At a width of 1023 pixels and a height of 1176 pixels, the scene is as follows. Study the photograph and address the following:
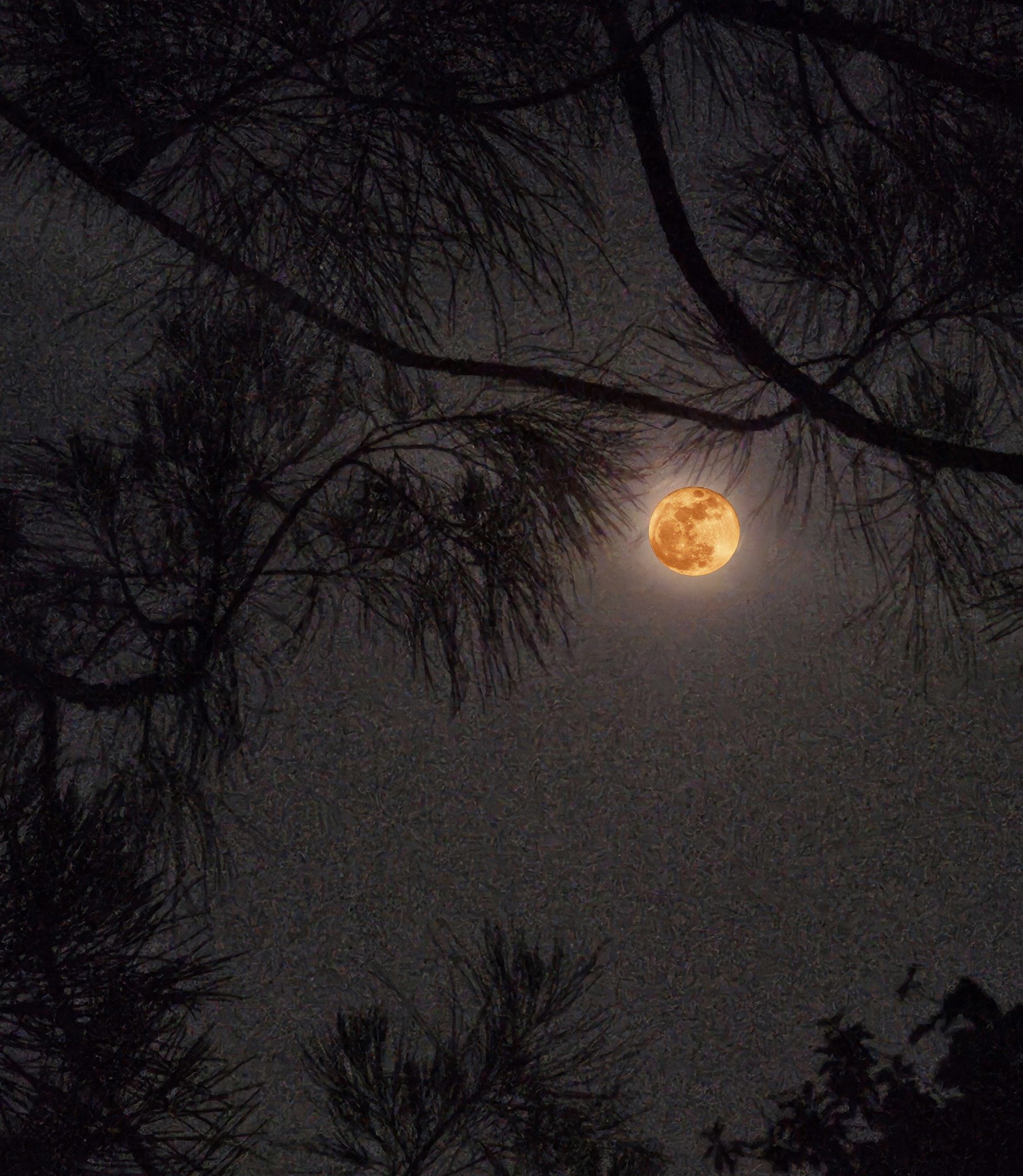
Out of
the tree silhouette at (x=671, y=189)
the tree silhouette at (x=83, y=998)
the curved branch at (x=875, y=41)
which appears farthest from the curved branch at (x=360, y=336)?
the tree silhouette at (x=83, y=998)

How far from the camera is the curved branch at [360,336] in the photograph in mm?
997

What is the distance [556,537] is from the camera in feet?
3.80

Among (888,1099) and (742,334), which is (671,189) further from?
(888,1099)

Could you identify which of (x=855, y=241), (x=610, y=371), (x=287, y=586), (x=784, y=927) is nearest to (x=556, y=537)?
(x=610, y=371)

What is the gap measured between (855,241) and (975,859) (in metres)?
0.78

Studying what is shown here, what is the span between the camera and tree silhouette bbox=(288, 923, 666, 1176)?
117cm

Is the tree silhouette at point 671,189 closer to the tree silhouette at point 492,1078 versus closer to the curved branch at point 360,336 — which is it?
the curved branch at point 360,336

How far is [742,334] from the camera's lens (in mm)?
1131

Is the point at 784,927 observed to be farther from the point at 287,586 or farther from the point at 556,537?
the point at 287,586

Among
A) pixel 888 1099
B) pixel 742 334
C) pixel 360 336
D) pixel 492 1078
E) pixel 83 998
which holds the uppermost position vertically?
pixel 360 336

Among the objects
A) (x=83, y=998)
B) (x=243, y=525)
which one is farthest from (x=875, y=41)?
(x=83, y=998)

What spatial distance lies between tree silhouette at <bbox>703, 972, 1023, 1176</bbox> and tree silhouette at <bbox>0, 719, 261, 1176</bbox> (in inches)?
26.8

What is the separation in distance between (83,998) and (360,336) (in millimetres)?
825

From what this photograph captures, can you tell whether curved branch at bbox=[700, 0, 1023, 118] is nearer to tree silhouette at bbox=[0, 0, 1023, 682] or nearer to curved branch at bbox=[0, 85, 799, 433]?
tree silhouette at bbox=[0, 0, 1023, 682]
